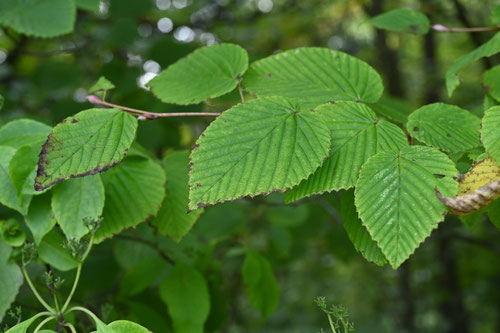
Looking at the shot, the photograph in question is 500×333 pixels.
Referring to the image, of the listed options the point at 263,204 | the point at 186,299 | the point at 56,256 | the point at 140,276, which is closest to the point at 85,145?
the point at 56,256

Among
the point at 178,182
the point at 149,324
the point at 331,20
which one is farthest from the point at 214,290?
the point at 331,20

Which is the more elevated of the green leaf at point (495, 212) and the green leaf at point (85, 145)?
the green leaf at point (85, 145)

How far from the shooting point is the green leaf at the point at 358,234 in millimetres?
801

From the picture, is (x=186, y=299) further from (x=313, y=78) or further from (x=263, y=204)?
(x=263, y=204)

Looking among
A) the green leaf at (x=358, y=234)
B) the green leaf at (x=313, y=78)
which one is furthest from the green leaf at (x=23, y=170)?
the green leaf at (x=358, y=234)

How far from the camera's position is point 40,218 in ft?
2.98

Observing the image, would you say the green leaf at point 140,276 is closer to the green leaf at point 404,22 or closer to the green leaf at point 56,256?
the green leaf at point 56,256

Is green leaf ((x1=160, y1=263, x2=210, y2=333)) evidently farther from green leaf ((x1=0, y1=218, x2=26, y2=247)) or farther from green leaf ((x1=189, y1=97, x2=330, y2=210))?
green leaf ((x1=189, y1=97, x2=330, y2=210))

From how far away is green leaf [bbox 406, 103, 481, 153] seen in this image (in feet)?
2.87

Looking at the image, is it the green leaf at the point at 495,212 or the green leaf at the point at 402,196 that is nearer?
the green leaf at the point at 402,196

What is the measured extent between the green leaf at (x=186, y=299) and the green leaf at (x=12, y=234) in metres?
0.45

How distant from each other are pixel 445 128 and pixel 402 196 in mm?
260

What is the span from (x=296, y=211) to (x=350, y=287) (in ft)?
8.53

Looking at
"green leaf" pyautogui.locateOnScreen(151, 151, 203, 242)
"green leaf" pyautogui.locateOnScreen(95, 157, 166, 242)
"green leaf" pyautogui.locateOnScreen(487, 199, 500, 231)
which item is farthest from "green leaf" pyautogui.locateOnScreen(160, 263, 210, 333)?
"green leaf" pyautogui.locateOnScreen(487, 199, 500, 231)
